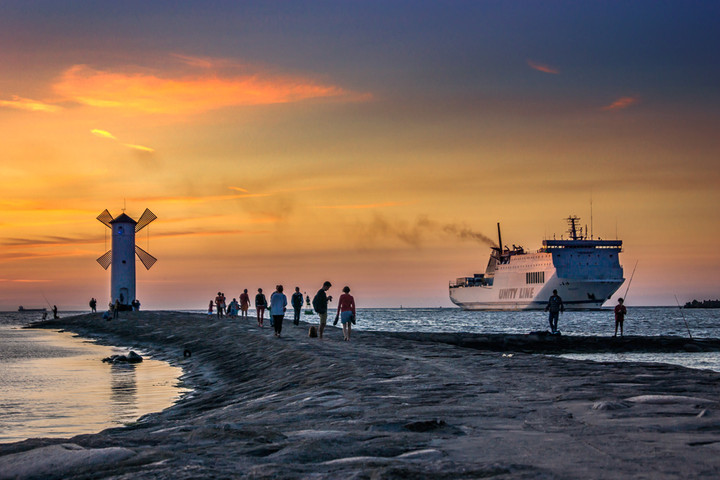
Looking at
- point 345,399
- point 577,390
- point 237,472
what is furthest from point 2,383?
point 237,472

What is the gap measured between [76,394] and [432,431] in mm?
11778

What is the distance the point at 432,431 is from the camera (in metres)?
6.85

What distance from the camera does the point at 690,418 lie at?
7.03 metres

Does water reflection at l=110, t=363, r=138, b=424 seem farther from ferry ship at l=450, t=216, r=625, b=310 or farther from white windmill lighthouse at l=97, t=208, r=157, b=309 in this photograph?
ferry ship at l=450, t=216, r=625, b=310

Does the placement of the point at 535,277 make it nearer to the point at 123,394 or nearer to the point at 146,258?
the point at 146,258

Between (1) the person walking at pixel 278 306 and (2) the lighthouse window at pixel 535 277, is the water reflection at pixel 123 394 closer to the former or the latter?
(1) the person walking at pixel 278 306

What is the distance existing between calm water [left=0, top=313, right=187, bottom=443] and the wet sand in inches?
52.3

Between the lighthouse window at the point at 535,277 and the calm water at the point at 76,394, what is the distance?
98726 millimetres

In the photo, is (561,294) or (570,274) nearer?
(570,274)

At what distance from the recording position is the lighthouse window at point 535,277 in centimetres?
11975

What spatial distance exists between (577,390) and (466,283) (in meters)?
144

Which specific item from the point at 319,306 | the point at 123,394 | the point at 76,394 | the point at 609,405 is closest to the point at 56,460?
the point at 609,405

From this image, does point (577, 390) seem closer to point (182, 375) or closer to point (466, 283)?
point (182, 375)

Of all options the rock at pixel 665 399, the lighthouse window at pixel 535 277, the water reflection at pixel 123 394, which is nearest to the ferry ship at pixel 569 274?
the lighthouse window at pixel 535 277
